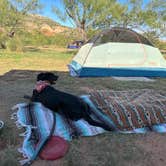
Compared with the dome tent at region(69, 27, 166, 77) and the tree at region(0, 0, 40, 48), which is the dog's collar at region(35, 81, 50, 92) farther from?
the tree at region(0, 0, 40, 48)

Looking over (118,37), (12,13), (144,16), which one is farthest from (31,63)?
(12,13)

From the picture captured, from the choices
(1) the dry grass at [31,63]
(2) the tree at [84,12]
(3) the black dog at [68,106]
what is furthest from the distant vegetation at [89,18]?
(3) the black dog at [68,106]

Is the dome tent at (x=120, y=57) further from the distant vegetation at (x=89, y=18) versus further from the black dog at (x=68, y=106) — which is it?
the distant vegetation at (x=89, y=18)

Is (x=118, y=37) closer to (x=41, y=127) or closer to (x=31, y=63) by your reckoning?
(x=31, y=63)

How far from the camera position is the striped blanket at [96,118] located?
2786 millimetres

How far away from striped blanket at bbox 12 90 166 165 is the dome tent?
311 cm

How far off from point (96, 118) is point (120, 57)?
13.0 ft

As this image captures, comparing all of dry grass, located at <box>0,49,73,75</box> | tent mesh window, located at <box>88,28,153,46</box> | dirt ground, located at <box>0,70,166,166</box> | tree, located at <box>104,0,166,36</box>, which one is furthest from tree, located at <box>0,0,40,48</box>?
dirt ground, located at <box>0,70,166,166</box>

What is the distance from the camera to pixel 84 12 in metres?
15.9

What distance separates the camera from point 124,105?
11.1ft

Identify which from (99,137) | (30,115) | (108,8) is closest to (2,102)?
(30,115)

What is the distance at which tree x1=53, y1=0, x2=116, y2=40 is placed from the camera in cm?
1566

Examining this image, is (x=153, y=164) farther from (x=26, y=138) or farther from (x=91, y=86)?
(x=91, y=86)

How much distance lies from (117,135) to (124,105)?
535 mm
